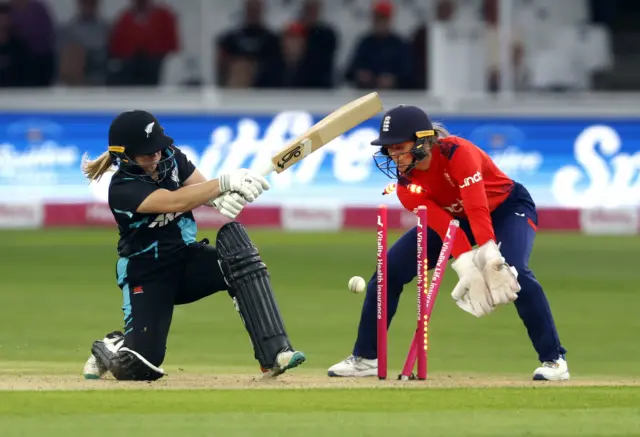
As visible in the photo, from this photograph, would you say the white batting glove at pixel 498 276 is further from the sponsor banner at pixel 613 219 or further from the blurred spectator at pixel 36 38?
the blurred spectator at pixel 36 38

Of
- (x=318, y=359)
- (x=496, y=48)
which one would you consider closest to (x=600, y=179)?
(x=496, y=48)

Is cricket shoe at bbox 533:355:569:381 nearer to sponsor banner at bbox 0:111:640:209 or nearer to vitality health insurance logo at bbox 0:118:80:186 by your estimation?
sponsor banner at bbox 0:111:640:209

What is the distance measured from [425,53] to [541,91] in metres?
1.42

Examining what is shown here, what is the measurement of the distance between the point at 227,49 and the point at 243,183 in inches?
440

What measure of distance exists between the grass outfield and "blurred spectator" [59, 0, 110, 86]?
153 inches

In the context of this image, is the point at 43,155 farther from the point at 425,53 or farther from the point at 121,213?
the point at 121,213

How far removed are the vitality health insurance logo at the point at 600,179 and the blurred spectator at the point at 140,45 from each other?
4.85 m

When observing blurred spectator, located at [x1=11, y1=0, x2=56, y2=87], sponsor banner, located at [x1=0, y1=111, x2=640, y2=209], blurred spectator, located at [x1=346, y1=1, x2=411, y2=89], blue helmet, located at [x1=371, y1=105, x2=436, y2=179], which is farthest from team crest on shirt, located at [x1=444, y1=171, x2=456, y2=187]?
blurred spectator, located at [x1=11, y1=0, x2=56, y2=87]

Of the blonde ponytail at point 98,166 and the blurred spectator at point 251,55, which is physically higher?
the blurred spectator at point 251,55

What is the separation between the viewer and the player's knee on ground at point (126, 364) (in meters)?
7.72

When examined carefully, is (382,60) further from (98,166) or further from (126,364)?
(126,364)

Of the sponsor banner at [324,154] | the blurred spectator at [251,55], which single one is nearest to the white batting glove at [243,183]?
the sponsor banner at [324,154]

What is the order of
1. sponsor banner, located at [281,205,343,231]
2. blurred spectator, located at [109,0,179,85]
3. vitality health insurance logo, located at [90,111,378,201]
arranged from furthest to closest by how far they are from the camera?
blurred spectator, located at [109,0,179,85] < sponsor banner, located at [281,205,343,231] < vitality health insurance logo, located at [90,111,378,201]

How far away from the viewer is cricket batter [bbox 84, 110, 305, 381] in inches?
299
